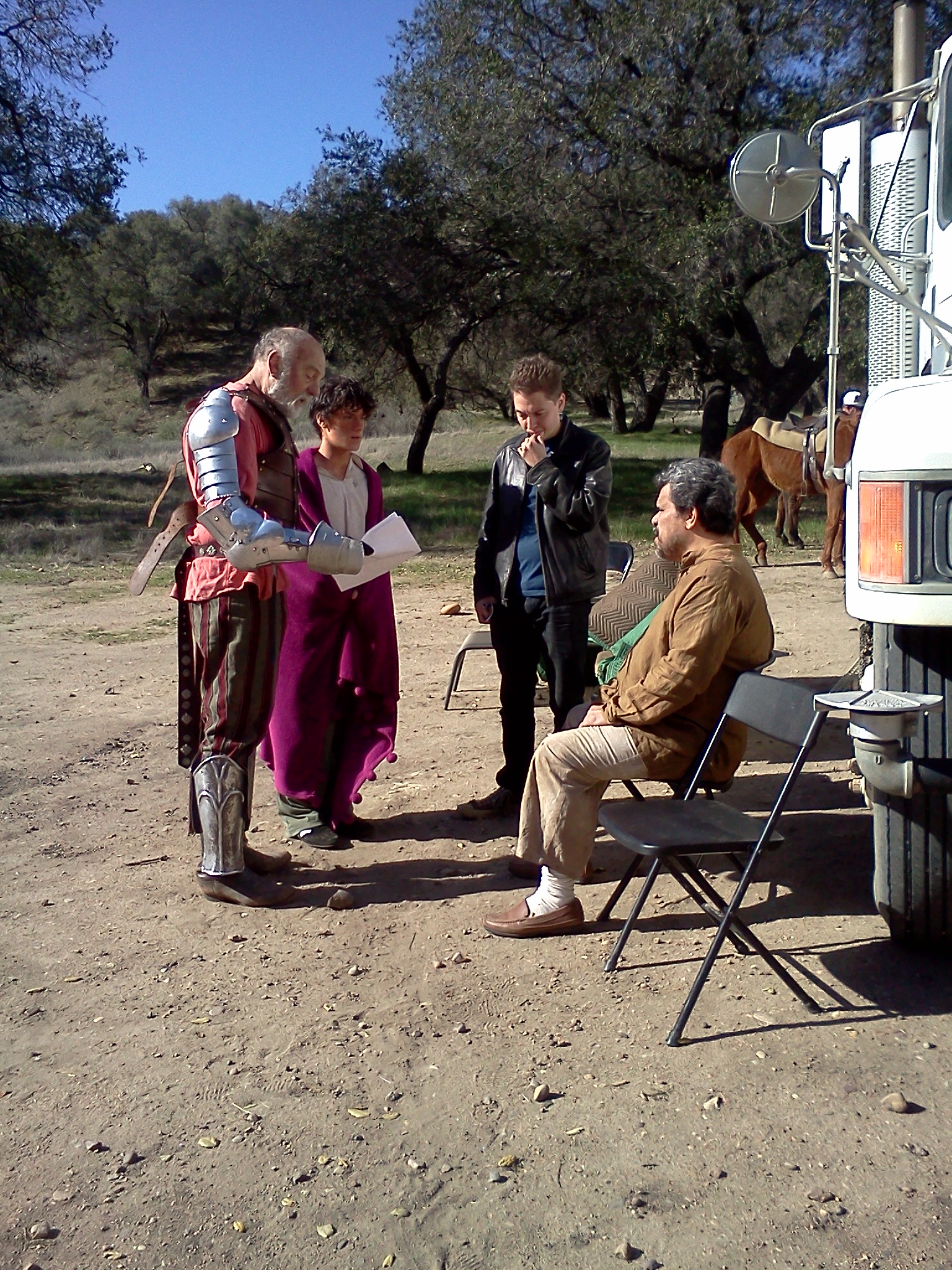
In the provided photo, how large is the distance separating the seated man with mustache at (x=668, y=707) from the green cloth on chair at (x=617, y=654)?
1735mm

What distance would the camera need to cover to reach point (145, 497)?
19.1 metres

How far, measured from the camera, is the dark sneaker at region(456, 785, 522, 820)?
4.91 meters

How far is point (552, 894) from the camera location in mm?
3752

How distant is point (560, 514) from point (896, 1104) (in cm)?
232

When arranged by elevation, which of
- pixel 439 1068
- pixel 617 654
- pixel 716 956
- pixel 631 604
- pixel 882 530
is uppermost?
pixel 882 530

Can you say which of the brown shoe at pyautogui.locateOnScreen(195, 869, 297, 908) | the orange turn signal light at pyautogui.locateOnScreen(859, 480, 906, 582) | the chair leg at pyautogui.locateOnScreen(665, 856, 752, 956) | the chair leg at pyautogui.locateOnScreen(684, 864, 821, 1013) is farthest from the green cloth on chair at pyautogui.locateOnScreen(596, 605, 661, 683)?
the orange turn signal light at pyautogui.locateOnScreen(859, 480, 906, 582)

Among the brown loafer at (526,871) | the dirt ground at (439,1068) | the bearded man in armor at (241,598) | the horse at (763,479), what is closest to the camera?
the dirt ground at (439,1068)

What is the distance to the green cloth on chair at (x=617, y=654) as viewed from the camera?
18.3ft

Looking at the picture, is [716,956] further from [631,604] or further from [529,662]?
[631,604]

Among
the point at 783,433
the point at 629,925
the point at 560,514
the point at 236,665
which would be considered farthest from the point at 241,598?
the point at 783,433

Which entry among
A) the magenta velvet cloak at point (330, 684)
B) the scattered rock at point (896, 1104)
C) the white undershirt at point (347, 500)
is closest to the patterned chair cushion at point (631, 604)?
the magenta velvet cloak at point (330, 684)

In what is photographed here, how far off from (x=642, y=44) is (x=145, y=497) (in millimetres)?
9841

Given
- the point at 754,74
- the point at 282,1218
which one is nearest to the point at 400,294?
the point at 754,74

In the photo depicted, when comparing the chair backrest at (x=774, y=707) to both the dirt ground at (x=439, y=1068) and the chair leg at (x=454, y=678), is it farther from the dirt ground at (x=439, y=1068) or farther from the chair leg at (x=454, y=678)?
the chair leg at (x=454, y=678)
